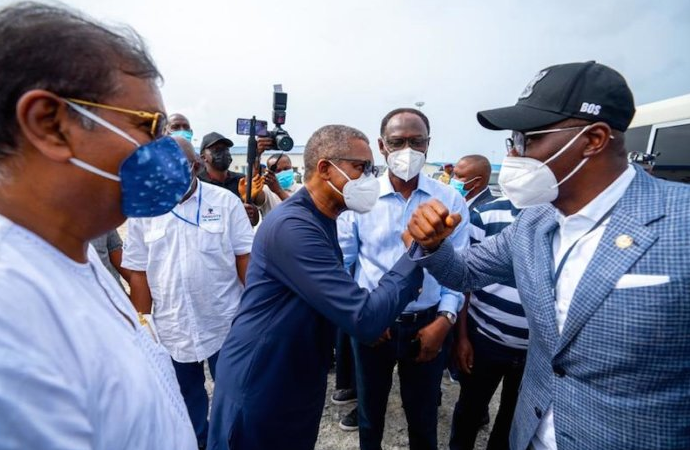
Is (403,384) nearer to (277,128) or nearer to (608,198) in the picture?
(608,198)

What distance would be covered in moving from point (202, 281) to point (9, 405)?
1991 mm

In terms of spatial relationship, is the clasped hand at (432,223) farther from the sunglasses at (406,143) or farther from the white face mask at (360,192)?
the sunglasses at (406,143)

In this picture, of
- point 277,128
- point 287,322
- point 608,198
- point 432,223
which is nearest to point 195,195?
point 277,128

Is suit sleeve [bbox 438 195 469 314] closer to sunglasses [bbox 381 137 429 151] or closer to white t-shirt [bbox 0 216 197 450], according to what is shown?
sunglasses [bbox 381 137 429 151]

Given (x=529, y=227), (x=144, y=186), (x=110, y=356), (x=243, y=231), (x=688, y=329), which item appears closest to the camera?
(x=110, y=356)

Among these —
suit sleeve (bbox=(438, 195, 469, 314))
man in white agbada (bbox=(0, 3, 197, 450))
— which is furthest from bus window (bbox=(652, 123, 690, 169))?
man in white agbada (bbox=(0, 3, 197, 450))

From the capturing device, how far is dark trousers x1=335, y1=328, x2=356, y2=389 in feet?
11.3

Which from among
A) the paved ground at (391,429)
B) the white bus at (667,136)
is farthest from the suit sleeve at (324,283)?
the white bus at (667,136)

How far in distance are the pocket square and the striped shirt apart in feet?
3.20

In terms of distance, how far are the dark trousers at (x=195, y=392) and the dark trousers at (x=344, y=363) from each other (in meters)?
1.29

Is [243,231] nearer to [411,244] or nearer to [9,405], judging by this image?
[411,244]

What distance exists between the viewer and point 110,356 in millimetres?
791

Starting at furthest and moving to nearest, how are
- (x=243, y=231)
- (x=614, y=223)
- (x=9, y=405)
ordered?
(x=243, y=231) → (x=614, y=223) → (x=9, y=405)

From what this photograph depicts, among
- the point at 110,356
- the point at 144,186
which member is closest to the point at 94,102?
the point at 144,186
